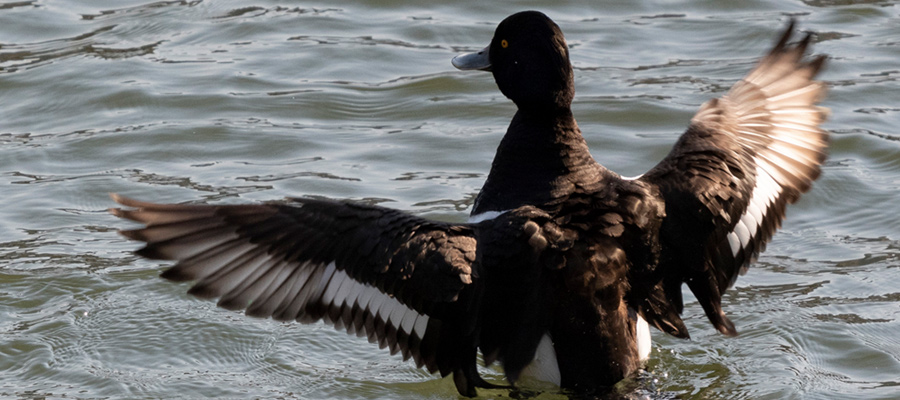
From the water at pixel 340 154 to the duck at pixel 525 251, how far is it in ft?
1.57

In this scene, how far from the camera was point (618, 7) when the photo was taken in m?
10.7

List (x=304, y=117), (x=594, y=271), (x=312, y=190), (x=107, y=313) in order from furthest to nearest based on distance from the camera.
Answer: (x=304, y=117), (x=312, y=190), (x=107, y=313), (x=594, y=271)

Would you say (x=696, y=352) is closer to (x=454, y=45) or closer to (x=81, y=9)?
(x=454, y=45)

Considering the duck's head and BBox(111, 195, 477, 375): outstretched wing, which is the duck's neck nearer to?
the duck's head

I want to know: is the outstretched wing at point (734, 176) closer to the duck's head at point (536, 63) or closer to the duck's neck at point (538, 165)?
the duck's neck at point (538, 165)

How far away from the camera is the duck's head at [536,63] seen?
5152mm

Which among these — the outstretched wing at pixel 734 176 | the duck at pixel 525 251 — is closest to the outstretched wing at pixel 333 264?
the duck at pixel 525 251

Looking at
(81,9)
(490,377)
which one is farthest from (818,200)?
(81,9)

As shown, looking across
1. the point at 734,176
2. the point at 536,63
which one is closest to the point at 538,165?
the point at 536,63

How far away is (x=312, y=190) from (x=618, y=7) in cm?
426

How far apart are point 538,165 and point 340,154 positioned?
3.22 m

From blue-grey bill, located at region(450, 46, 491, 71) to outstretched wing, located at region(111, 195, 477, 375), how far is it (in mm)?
1331

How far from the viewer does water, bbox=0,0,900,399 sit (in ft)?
18.5

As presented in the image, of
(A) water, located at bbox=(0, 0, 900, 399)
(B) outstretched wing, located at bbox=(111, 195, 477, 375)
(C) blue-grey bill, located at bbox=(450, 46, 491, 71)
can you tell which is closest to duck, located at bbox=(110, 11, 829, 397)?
(B) outstretched wing, located at bbox=(111, 195, 477, 375)
